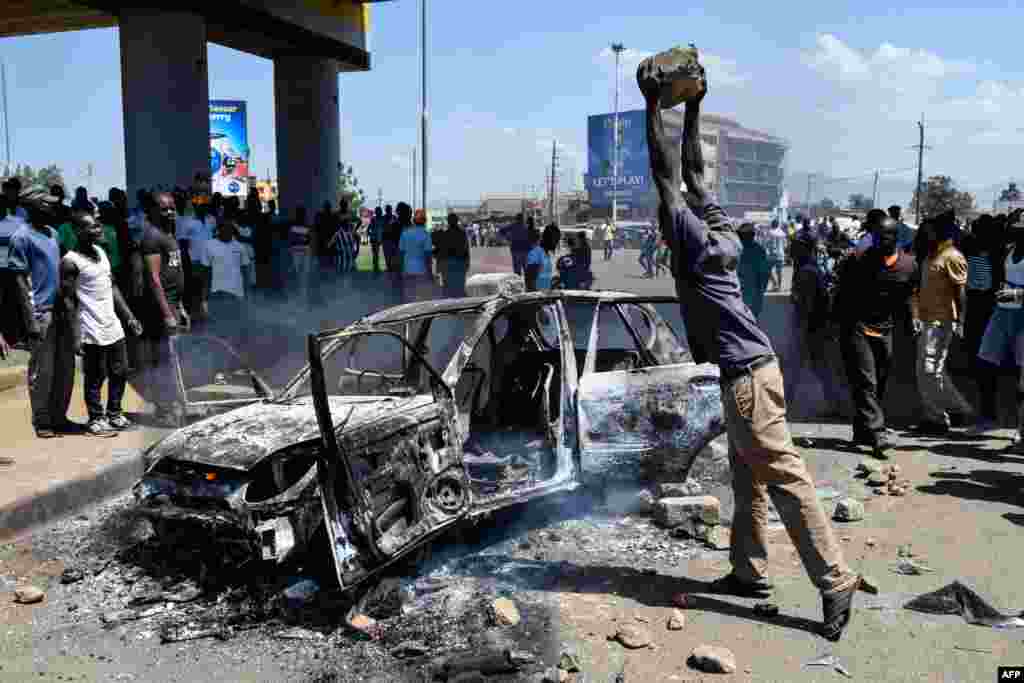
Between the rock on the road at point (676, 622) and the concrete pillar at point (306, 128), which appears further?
the concrete pillar at point (306, 128)

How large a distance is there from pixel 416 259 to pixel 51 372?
25.8ft

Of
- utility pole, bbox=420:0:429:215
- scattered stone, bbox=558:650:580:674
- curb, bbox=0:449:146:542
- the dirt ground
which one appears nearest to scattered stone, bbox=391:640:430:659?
the dirt ground

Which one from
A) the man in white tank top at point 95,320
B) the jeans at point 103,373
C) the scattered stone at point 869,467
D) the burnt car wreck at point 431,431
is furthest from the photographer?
the jeans at point 103,373

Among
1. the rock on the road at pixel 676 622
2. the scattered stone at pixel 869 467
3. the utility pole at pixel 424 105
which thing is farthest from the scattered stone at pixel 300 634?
the utility pole at pixel 424 105

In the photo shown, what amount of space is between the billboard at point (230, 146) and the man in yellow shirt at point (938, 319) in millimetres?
29552

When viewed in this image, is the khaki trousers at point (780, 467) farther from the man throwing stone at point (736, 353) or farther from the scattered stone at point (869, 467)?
the scattered stone at point (869, 467)

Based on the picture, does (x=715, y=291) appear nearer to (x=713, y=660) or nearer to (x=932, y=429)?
(x=713, y=660)

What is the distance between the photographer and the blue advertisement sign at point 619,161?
263 ft

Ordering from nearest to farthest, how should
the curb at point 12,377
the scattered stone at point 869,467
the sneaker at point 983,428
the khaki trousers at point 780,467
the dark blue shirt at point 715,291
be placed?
the khaki trousers at point 780,467 → the dark blue shirt at point 715,291 → the scattered stone at point 869,467 → the sneaker at point 983,428 → the curb at point 12,377

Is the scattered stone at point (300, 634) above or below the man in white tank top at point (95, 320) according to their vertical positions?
below

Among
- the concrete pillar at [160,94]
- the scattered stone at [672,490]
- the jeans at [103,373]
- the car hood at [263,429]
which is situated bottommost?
the scattered stone at [672,490]

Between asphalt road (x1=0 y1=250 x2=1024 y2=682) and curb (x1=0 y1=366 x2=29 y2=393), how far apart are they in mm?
4004

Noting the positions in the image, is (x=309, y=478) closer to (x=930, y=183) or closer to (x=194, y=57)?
(x=194, y=57)

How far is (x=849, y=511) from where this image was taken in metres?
5.62
